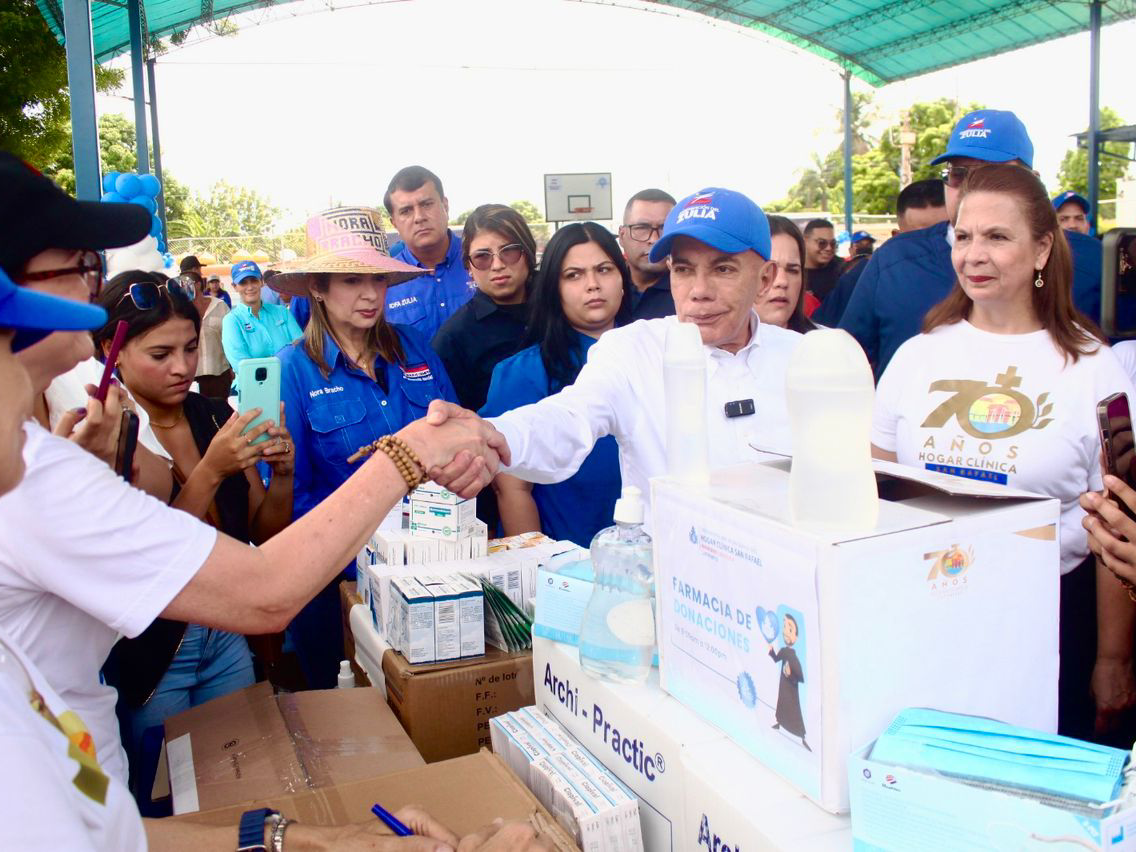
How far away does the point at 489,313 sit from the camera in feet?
12.6

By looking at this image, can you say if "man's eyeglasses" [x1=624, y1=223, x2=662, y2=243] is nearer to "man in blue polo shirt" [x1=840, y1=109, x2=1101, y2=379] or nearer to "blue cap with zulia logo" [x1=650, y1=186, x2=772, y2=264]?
"man in blue polo shirt" [x1=840, y1=109, x2=1101, y2=379]

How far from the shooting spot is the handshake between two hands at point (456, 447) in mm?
1734

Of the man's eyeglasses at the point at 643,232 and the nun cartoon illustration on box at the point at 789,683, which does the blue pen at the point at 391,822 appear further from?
the man's eyeglasses at the point at 643,232

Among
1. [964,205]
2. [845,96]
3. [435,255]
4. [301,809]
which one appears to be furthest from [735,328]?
[845,96]

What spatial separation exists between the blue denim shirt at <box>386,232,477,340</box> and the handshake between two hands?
267 cm

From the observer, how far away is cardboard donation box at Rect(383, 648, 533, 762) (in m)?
1.89

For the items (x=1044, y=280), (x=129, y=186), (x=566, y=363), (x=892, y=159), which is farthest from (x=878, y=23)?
(x=892, y=159)

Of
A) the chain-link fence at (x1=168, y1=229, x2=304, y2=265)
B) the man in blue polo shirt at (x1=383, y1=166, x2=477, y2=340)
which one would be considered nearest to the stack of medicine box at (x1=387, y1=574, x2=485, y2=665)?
the man in blue polo shirt at (x1=383, y1=166, x2=477, y2=340)

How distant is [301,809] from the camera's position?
150 cm

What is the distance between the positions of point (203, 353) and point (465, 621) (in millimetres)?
7704

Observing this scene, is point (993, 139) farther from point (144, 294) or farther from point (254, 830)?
point (254, 830)

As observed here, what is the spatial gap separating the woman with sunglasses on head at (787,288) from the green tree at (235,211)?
50.2 m

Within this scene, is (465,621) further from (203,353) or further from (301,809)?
(203,353)

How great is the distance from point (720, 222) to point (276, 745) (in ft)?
5.32
